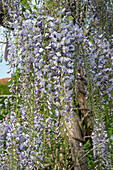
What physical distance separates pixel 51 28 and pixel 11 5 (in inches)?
38.9

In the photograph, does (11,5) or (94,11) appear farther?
(94,11)

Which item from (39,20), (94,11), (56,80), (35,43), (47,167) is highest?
(94,11)

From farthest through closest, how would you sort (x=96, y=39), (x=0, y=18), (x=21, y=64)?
(x=0, y=18)
(x=96, y=39)
(x=21, y=64)

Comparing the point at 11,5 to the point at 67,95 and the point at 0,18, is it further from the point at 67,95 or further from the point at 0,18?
the point at 67,95

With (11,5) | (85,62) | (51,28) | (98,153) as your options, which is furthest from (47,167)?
(11,5)

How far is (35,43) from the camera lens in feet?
5.59

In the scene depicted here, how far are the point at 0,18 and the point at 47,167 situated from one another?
209cm

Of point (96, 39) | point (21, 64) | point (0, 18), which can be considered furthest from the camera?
point (0, 18)

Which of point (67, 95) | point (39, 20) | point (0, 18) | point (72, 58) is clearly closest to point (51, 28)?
point (39, 20)

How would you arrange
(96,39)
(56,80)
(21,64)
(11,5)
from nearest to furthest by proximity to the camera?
(56,80), (21,64), (96,39), (11,5)

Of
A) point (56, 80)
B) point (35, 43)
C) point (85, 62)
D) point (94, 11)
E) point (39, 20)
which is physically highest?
point (94, 11)

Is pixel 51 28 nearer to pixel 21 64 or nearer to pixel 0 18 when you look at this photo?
pixel 21 64

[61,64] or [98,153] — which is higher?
[61,64]

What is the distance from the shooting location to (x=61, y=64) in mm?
1624
